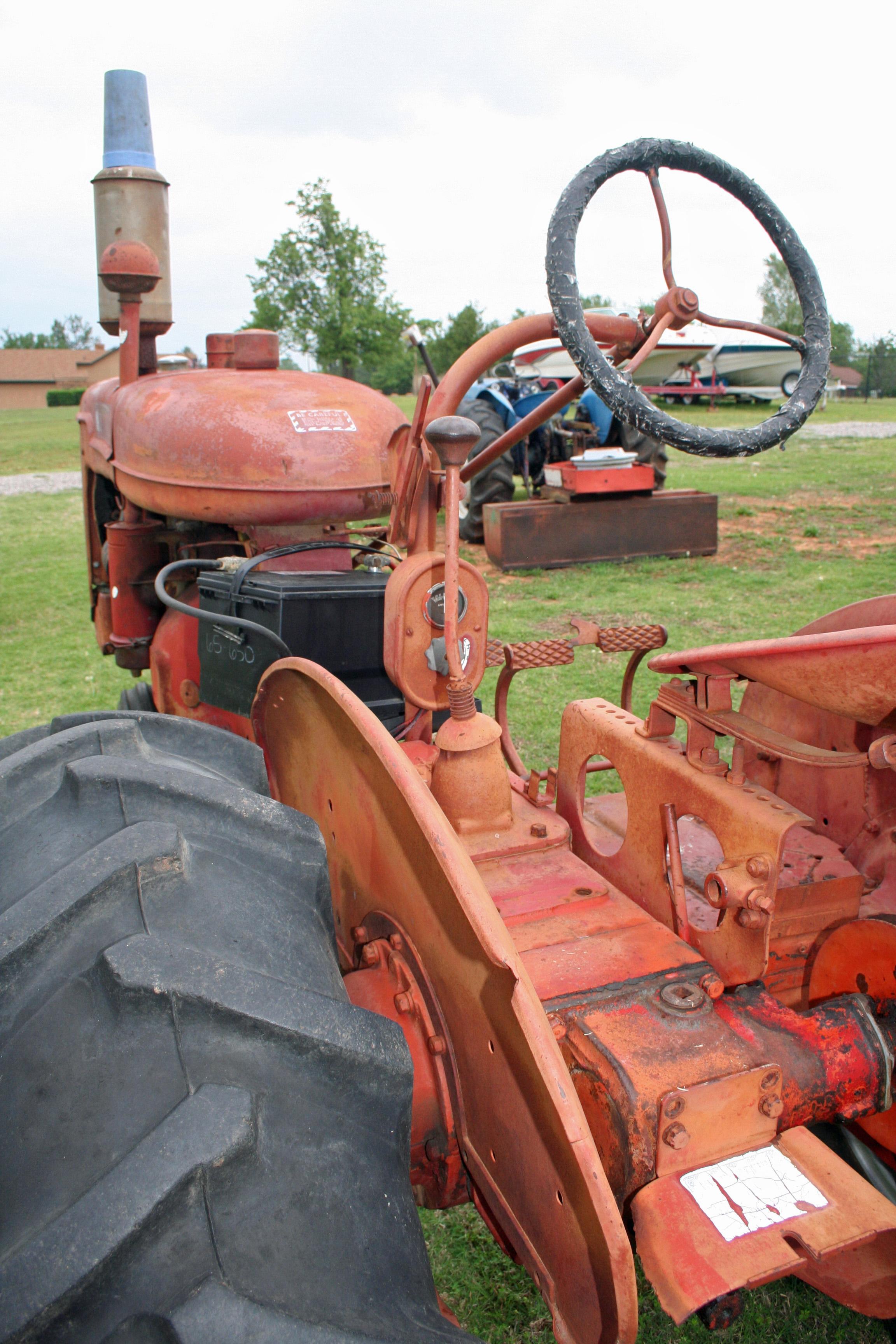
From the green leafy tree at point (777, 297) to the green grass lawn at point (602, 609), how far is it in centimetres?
3789

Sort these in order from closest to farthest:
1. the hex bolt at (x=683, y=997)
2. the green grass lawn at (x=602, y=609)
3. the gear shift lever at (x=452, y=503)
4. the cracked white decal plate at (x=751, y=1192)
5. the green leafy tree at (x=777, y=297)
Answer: the cracked white decal plate at (x=751, y=1192)
the hex bolt at (x=683, y=997)
the gear shift lever at (x=452, y=503)
the green grass lawn at (x=602, y=609)
the green leafy tree at (x=777, y=297)

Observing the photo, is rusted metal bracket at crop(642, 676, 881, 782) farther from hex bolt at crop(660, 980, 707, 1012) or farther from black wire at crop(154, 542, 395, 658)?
black wire at crop(154, 542, 395, 658)

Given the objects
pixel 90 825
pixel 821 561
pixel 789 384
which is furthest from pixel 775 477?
pixel 90 825

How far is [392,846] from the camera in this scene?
1322mm

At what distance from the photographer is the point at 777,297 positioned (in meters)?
53.7

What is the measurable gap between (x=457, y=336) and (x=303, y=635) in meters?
38.2

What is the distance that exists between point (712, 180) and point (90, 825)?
1699mm

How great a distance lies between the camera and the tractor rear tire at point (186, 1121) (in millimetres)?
850

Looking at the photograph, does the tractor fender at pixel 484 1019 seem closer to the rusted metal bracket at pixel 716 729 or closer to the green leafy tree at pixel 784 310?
the rusted metal bracket at pixel 716 729

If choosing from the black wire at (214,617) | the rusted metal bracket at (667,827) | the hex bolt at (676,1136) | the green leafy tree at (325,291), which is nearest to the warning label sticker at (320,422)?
the black wire at (214,617)

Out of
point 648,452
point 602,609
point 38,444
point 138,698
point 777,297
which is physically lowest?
point 602,609

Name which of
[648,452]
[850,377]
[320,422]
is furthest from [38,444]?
[850,377]

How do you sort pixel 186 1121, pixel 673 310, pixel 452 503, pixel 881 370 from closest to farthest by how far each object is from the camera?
pixel 186 1121
pixel 452 503
pixel 673 310
pixel 881 370

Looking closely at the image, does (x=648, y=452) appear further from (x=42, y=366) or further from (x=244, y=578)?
(x=42, y=366)
